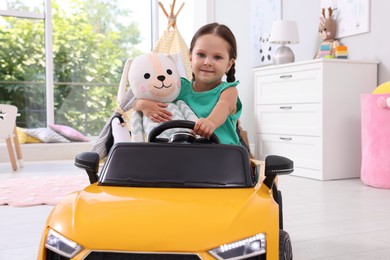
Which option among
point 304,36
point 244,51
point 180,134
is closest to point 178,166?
point 180,134

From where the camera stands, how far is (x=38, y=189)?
3.13 meters

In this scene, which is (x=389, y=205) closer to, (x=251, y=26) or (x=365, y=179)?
(x=365, y=179)

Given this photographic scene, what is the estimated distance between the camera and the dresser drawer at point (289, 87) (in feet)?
11.9

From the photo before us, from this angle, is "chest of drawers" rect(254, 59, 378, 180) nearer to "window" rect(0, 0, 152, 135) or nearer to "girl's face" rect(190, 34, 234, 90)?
"girl's face" rect(190, 34, 234, 90)

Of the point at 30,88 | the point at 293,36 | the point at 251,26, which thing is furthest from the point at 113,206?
the point at 30,88

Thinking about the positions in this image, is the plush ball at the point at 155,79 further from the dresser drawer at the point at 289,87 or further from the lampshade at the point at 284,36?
the lampshade at the point at 284,36

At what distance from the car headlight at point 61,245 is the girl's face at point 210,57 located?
872mm

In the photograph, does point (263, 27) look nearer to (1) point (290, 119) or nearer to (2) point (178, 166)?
(1) point (290, 119)

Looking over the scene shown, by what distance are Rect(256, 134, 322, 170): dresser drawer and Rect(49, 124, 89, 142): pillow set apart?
7.60 ft

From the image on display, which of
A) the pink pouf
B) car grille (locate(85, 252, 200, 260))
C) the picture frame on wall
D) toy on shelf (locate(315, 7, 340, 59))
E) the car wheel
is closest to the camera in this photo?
car grille (locate(85, 252, 200, 260))

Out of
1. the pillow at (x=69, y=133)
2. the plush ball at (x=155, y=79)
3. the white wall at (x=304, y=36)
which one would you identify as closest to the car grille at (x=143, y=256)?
the plush ball at (x=155, y=79)

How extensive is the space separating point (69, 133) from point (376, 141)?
3604mm

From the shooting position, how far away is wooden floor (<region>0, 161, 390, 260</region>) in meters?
1.73

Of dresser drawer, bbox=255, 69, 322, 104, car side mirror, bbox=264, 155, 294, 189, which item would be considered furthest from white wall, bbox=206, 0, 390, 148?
car side mirror, bbox=264, 155, 294, 189
